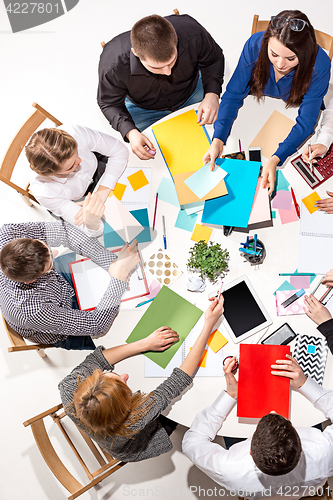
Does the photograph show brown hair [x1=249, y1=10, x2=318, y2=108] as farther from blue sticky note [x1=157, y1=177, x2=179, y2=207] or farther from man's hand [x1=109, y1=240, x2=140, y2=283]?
man's hand [x1=109, y1=240, x2=140, y2=283]

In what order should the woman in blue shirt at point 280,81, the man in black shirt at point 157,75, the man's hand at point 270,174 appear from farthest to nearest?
the man in black shirt at point 157,75
the man's hand at point 270,174
the woman in blue shirt at point 280,81

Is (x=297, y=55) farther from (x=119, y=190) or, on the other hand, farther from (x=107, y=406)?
(x=107, y=406)

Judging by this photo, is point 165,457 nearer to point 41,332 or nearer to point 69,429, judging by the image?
point 69,429

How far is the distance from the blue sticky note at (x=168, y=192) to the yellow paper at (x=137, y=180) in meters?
0.08

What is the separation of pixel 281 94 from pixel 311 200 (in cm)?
55

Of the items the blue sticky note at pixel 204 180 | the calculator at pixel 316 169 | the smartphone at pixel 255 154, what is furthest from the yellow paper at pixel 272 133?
the blue sticky note at pixel 204 180

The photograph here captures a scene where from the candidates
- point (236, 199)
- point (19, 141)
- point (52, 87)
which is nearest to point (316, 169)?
point (236, 199)

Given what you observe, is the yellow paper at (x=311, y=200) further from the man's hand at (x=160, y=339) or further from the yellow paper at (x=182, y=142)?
the man's hand at (x=160, y=339)

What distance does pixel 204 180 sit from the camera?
166 cm

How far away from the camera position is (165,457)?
2.13 m

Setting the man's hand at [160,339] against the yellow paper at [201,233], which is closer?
the man's hand at [160,339]

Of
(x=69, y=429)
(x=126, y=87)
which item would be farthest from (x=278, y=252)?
(x=69, y=429)

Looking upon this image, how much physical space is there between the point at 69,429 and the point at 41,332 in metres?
0.92

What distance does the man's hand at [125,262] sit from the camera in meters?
1.61
